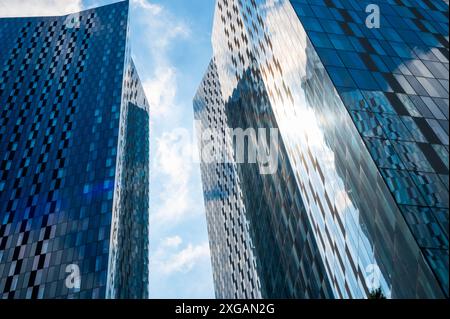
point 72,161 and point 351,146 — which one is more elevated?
point 72,161

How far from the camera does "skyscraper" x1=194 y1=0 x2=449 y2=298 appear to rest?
2733cm

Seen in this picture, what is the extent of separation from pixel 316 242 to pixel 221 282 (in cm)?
6332

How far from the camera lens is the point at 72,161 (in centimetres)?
8400

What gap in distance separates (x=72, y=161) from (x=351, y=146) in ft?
220

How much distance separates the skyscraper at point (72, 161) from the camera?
218ft

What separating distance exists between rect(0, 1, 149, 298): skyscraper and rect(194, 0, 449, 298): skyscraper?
30.3 meters

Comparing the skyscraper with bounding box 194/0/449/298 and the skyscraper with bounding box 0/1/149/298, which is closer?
the skyscraper with bounding box 194/0/449/298

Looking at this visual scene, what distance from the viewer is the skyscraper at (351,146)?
2733 cm

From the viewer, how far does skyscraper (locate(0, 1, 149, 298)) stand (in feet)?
218

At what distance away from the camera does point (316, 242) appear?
151ft

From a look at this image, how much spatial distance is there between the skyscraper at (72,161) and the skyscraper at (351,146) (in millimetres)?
30293

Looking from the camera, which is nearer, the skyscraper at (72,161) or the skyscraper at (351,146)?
the skyscraper at (351,146)
